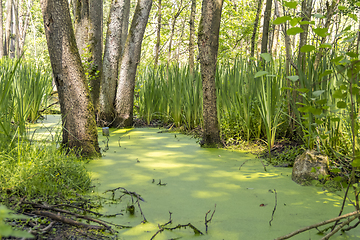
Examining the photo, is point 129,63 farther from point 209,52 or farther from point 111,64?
point 209,52

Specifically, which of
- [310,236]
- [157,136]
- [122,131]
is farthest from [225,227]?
[122,131]

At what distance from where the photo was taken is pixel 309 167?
2.03m

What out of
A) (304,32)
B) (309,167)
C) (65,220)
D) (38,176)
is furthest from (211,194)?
(304,32)

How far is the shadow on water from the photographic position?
4.42 ft

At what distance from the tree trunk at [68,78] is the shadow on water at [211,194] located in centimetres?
26

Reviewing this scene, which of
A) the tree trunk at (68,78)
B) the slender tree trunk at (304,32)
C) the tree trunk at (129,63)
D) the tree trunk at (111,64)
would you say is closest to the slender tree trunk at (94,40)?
the tree trunk at (111,64)

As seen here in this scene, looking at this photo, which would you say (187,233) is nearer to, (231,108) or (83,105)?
(83,105)

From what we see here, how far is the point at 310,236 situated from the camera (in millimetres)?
1269

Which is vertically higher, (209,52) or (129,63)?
(129,63)

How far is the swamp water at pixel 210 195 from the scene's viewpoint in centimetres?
134

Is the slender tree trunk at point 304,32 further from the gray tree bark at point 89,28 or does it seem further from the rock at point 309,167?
the gray tree bark at point 89,28

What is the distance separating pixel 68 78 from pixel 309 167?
1.98m

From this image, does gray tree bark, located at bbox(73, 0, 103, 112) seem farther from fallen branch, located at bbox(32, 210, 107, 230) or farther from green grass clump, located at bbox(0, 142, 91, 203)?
fallen branch, located at bbox(32, 210, 107, 230)

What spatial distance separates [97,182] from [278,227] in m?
1.17
